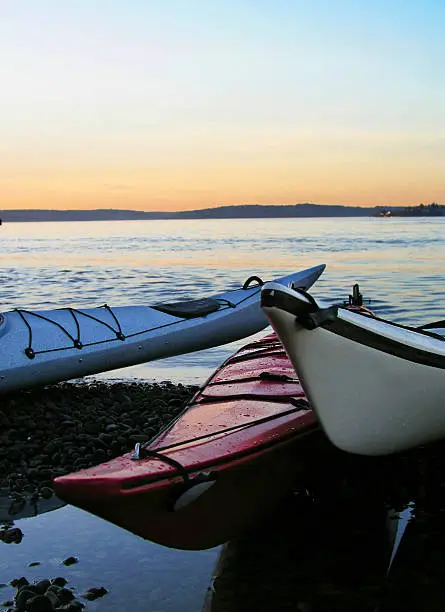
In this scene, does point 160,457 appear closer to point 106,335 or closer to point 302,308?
point 302,308

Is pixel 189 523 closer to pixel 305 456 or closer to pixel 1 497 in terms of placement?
pixel 305 456

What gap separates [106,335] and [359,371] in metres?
4.84

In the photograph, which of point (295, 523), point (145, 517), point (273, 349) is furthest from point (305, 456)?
point (273, 349)

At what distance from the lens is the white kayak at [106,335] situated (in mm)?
7738

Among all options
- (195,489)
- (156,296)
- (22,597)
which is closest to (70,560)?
(22,597)

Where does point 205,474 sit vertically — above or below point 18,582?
above

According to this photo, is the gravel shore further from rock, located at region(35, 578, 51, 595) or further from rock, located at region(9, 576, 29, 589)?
rock, located at region(35, 578, 51, 595)

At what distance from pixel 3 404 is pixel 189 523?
4200mm

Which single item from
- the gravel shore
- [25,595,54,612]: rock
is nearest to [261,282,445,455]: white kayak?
[25,595,54,612]: rock

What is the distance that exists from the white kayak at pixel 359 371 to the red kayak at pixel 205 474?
409 millimetres

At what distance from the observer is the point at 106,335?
334 inches

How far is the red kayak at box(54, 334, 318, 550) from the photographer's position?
11.6ft

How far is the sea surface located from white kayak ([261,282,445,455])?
3.76ft

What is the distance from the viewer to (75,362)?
8.02 m
